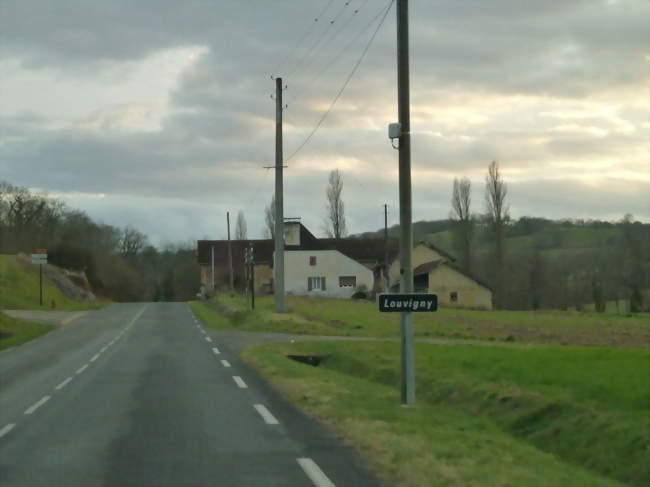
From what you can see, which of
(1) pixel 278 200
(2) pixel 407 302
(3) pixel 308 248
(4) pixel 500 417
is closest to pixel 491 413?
(4) pixel 500 417

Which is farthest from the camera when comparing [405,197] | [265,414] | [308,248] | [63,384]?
[308,248]

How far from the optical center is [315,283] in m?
91.3

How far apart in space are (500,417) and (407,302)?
7.43ft

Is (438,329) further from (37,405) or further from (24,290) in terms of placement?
(24,290)

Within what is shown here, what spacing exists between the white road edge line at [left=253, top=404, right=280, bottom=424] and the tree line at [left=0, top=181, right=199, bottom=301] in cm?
9064

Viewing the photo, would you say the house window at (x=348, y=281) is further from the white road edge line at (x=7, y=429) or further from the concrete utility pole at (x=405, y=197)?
the white road edge line at (x=7, y=429)

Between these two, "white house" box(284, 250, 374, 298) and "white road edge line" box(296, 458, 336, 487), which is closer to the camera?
"white road edge line" box(296, 458, 336, 487)

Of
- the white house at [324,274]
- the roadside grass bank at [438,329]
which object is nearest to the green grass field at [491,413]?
the roadside grass bank at [438,329]

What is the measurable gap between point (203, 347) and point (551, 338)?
12.6 metres

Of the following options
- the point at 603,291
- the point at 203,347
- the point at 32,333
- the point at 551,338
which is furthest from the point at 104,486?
the point at 603,291

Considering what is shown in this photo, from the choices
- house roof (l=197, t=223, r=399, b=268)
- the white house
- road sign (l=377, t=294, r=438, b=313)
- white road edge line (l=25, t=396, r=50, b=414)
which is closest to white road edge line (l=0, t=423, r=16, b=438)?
white road edge line (l=25, t=396, r=50, b=414)

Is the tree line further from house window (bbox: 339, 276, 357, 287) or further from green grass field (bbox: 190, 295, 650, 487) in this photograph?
green grass field (bbox: 190, 295, 650, 487)

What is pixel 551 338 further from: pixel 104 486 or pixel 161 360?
pixel 104 486

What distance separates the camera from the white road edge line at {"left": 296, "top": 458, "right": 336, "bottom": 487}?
8.20m
